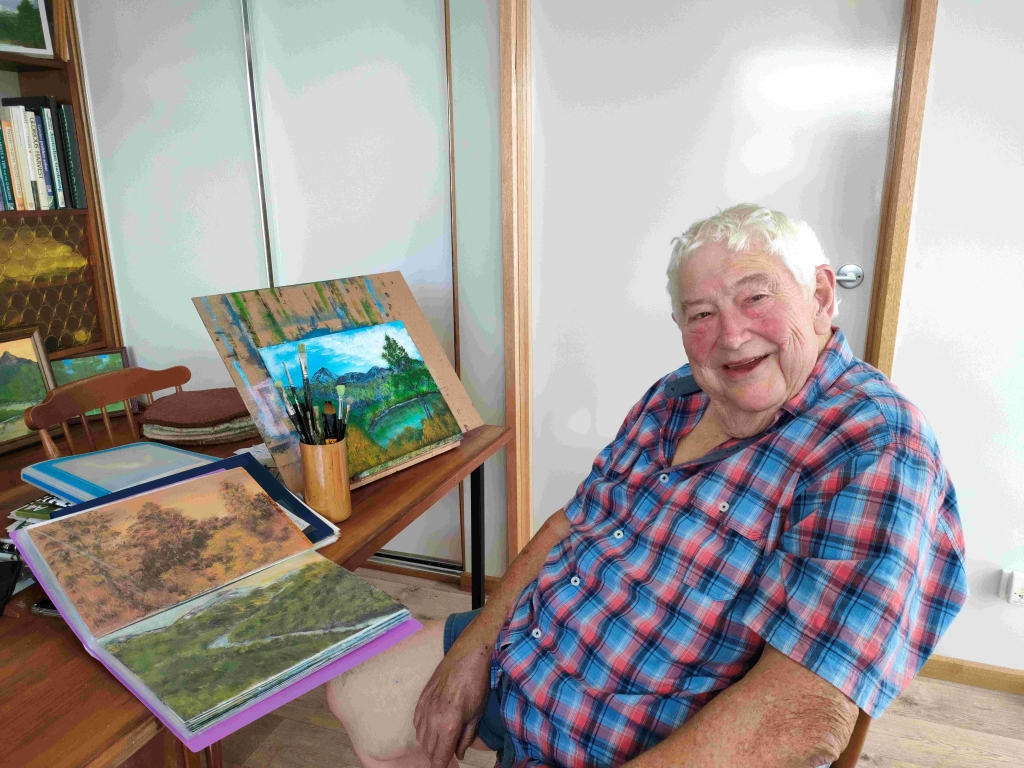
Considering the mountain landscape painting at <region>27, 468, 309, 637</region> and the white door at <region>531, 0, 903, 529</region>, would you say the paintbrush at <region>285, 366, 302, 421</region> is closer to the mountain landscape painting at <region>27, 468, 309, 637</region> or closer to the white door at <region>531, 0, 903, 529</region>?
A: the mountain landscape painting at <region>27, 468, 309, 637</region>

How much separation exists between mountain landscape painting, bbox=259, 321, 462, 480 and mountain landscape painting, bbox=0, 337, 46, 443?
1.10 meters

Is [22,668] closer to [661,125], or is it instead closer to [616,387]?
[616,387]

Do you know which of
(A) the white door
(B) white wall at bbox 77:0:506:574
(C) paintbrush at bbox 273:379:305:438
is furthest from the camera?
(B) white wall at bbox 77:0:506:574

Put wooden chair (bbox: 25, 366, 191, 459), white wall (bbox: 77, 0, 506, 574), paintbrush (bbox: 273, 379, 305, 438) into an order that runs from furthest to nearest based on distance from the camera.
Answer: white wall (bbox: 77, 0, 506, 574)
wooden chair (bbox: 25, 366, 191, 459)
paintbrush (bbox: 273, 379, 305, 438)

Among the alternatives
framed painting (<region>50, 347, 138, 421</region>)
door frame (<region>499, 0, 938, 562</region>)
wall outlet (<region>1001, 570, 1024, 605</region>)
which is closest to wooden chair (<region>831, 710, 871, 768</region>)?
door frame (<region>499, 0, 938, 562</region>)

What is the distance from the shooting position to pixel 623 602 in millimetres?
977

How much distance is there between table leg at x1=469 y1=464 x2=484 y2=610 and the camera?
1766 mm

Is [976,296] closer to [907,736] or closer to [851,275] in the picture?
[851,275]

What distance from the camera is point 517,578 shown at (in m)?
1.21

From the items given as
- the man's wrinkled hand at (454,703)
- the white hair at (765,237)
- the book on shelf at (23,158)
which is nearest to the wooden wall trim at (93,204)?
the book on shelf at (23,158)

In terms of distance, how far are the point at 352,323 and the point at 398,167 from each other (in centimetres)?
84

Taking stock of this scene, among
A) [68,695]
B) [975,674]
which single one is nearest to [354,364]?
[68,695]

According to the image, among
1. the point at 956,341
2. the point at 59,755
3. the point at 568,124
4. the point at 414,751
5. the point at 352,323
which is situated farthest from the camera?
the point at 568,124

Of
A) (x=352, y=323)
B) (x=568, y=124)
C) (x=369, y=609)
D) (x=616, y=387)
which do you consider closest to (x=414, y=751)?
(x=369, y=609)
